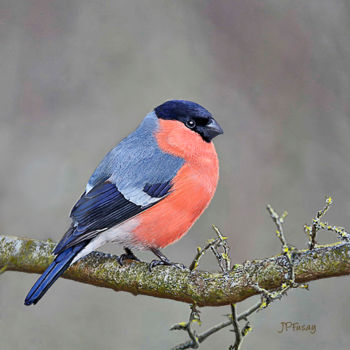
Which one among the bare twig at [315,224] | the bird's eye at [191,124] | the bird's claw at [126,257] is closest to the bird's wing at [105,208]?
the bird's claw at [126,257]

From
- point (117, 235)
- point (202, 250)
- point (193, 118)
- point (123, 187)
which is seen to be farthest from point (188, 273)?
point (193, 118)

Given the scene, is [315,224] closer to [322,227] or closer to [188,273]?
[322,227]

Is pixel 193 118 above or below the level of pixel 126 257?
above

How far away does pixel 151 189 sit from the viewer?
2.31 meters

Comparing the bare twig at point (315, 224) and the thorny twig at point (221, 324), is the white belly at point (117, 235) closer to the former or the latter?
the thorny twig at point (221, 324)

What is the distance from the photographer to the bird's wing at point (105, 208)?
2096 mm

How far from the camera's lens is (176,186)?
2.34 meters

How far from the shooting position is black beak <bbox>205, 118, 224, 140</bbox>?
7.94 feet

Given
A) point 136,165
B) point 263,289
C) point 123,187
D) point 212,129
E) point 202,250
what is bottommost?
point 263,289

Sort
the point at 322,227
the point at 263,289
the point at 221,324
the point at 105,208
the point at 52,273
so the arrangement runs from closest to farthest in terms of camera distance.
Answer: the point at 322,227
the point at 263,289
the point at 221,324
the point at 52,273
the point at 105,208

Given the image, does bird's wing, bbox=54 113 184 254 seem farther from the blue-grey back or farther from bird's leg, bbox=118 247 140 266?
bird's leg, bbox=118 247 140 266

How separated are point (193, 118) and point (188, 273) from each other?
75cm

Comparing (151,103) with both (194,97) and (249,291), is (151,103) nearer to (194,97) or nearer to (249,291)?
(194,97)

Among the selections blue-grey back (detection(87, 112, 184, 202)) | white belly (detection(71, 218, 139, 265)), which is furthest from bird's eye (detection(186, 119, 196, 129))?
white belly (detection(71, 218, 139, 265))
